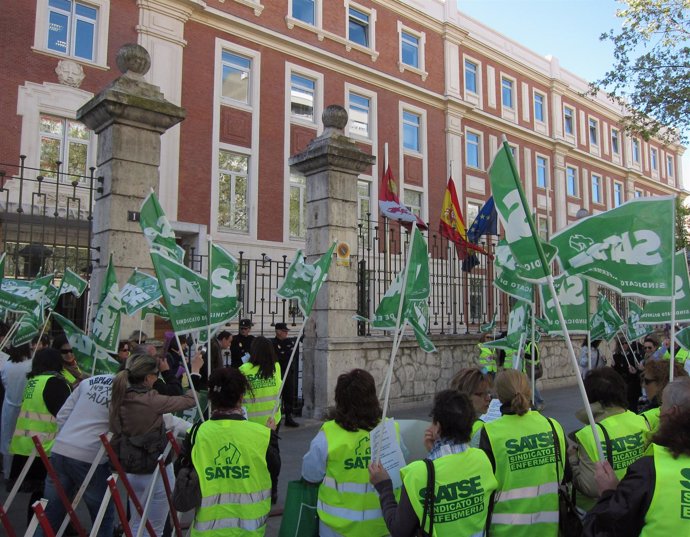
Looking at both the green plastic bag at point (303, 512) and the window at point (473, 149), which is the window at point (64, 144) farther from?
the window at point (473, 149)

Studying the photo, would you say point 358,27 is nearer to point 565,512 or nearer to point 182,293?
point 182,293

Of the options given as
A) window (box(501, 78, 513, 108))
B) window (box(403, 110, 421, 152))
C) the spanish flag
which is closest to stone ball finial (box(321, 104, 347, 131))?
the spanish flag

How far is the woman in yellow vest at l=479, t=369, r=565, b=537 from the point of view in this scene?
3.15m

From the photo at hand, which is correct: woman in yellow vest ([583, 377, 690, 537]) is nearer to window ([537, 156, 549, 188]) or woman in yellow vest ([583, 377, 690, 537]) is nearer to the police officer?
the police officer

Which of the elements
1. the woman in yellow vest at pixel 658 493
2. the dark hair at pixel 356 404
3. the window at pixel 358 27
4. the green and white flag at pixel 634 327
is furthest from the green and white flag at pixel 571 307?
the window at pixel 358 27

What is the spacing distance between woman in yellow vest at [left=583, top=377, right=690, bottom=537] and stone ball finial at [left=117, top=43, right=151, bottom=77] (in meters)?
7.45

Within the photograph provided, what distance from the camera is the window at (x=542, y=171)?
108 ft

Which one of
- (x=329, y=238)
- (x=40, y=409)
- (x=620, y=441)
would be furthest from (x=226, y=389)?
(x=329, y=238)

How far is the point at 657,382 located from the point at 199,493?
3.48 meters

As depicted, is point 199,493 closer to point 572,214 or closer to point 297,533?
point 297,533

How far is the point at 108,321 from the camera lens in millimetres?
5527

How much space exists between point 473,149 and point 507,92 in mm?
4724

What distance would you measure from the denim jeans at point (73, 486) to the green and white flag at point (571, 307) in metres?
4.01

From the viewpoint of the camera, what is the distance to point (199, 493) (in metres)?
3.35
